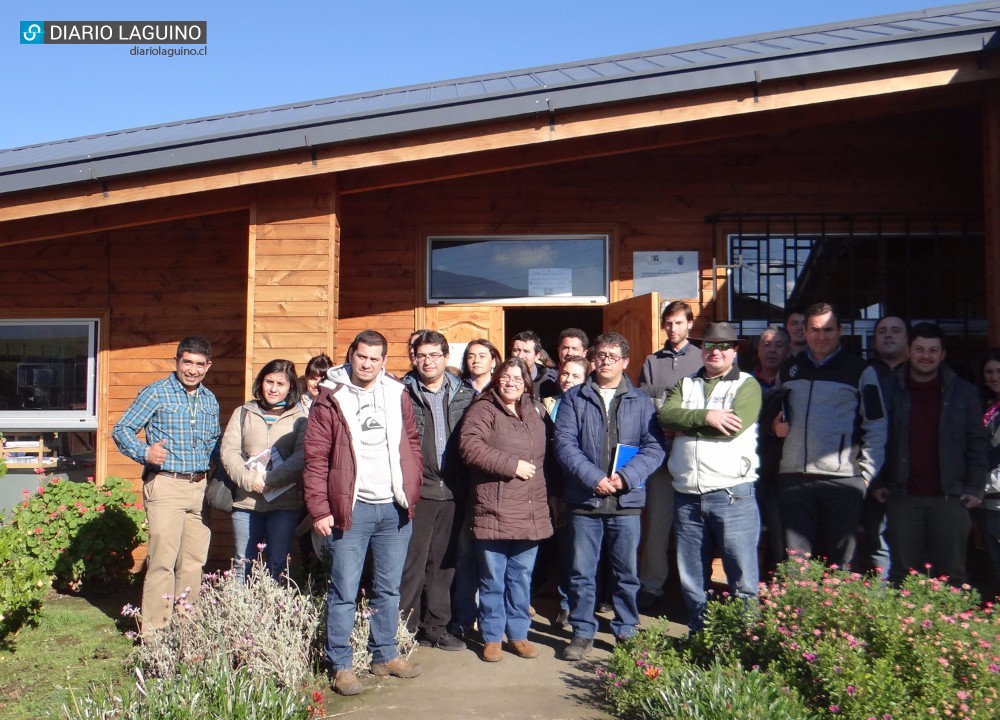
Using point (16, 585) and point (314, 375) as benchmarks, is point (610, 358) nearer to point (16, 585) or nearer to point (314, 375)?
point (314, 375)

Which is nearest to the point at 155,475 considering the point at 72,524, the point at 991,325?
the point at 72,524

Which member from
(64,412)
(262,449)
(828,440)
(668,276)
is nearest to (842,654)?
(828,440)

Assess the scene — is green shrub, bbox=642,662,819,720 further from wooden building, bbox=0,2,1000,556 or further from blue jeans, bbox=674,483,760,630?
wooden building, bbox=0,2,1000,556

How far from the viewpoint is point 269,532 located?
4910mm

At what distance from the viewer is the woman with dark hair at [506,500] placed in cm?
460

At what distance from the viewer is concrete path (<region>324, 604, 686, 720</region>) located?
3.99m

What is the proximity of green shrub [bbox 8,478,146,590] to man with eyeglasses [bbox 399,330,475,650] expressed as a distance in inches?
106

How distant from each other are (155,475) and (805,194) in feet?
18.1

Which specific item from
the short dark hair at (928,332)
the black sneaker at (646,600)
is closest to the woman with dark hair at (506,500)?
the black sneaker at (646,600)

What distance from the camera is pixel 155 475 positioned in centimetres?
493

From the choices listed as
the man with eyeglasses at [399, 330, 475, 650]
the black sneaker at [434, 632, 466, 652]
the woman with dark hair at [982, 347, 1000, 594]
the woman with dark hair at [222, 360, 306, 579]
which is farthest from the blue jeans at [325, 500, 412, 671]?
the woman with dark hair at [982, 347, 1000, 594]

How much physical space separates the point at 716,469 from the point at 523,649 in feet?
4.95

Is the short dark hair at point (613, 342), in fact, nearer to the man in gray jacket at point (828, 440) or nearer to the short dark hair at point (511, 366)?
the short dark hair at point (511, 366)

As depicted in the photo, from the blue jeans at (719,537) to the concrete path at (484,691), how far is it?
69 cm
